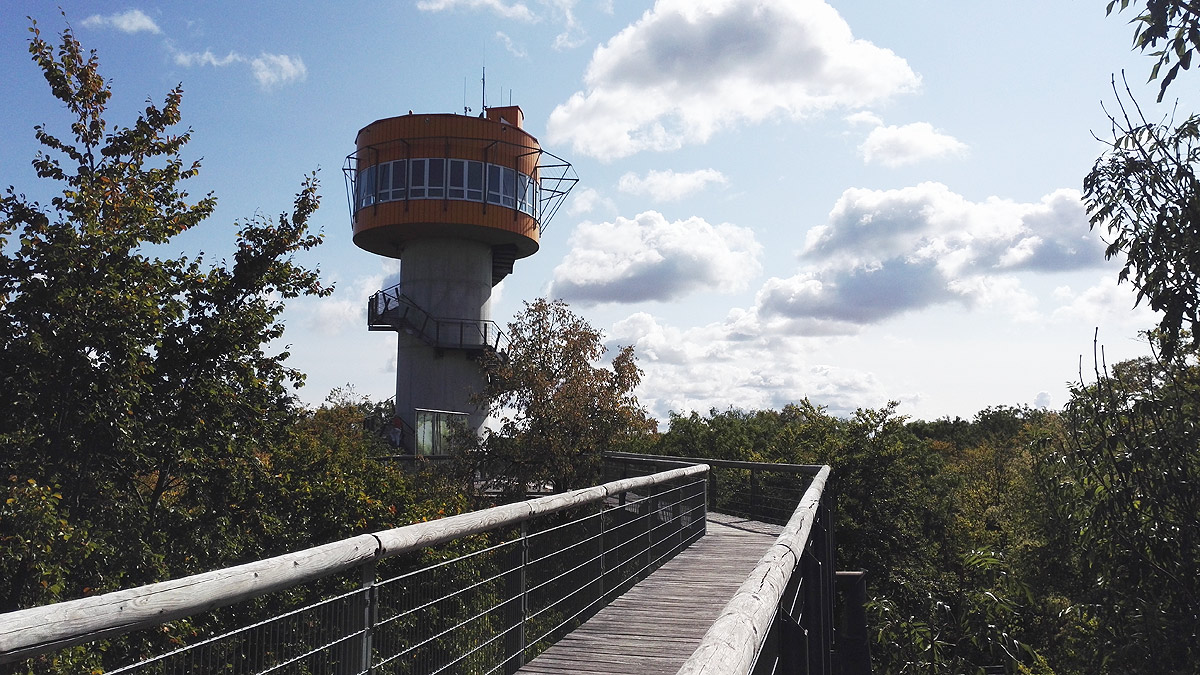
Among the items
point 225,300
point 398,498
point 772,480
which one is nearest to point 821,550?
point 225,300

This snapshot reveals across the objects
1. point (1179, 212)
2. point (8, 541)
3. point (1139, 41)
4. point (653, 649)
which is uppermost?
point (1139, 41)

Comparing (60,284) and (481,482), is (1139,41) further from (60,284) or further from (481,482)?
(481,482)

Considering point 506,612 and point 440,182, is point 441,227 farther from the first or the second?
point 506,612

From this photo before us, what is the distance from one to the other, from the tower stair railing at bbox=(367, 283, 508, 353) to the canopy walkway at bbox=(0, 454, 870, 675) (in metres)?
23.8

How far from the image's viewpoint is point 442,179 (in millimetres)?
35375

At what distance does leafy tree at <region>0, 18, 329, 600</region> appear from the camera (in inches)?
382

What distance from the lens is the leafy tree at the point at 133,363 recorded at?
9.70 metres

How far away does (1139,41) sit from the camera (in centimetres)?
532

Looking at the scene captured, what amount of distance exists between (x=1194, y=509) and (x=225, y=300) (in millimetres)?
11506

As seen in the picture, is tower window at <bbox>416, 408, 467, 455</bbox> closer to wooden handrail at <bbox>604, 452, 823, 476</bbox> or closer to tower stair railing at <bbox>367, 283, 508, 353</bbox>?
tower stair railing at <bbox>367, 283, 508, 353</bbox>

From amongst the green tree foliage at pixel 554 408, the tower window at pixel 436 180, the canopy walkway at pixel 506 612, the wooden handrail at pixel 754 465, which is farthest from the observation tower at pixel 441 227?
the canopy walkway at pixel 506 612

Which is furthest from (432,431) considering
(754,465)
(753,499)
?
(754,465)

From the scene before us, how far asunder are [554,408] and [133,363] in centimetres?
1405

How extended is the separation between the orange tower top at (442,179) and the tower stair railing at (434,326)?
2.86 m
